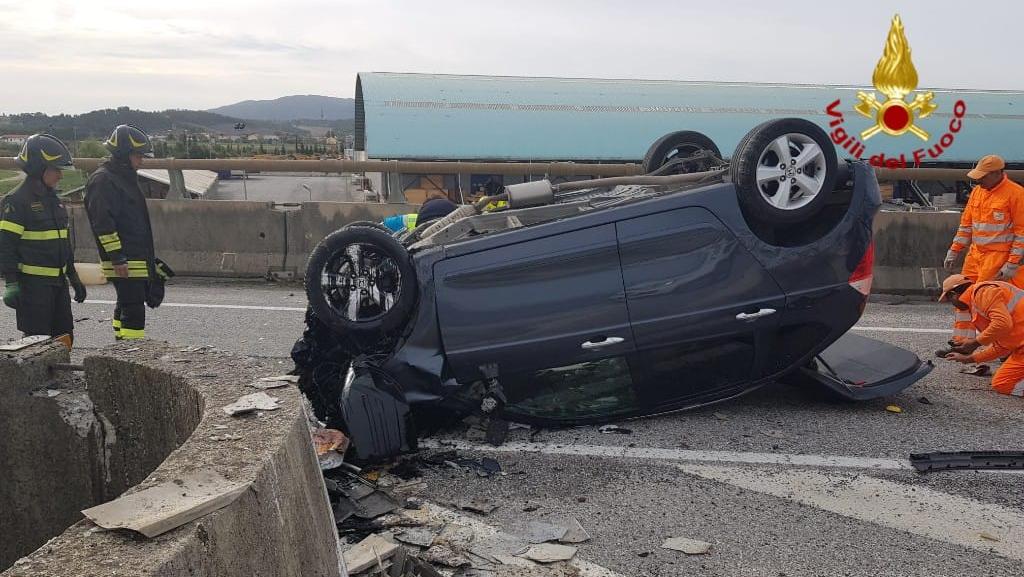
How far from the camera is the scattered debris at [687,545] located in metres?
3.63

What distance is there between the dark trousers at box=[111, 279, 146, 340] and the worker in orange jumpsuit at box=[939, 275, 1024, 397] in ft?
19.4

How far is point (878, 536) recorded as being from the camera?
3.76 meters

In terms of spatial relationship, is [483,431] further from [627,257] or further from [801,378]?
[801,378]

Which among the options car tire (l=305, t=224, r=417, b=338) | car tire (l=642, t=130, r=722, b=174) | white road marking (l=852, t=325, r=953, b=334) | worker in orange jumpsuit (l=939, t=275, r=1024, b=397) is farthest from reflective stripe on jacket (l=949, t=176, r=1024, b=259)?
car tire (l=305, t=224, r=417, b=338)

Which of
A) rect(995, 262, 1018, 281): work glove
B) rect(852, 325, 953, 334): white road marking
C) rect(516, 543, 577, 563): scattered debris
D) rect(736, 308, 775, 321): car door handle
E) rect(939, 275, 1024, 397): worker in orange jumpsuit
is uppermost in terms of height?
rect(995, 262, 1018, 281): work glove

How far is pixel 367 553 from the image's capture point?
330 centimetres

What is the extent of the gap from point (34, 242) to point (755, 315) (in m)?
4.68

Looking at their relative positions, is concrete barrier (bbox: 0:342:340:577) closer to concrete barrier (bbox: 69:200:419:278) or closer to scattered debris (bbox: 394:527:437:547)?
scattered debris (bbox: 394:527:437:547)

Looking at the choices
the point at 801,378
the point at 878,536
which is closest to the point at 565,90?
the point at 801,378

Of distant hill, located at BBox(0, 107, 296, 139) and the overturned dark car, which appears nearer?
the overturned dark car

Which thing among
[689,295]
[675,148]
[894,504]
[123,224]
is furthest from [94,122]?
[894,504]

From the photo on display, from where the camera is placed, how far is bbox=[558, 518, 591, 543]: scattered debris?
148 inches

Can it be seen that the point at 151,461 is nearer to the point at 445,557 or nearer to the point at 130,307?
the point at 445,557

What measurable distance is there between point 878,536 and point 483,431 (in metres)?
2.10
